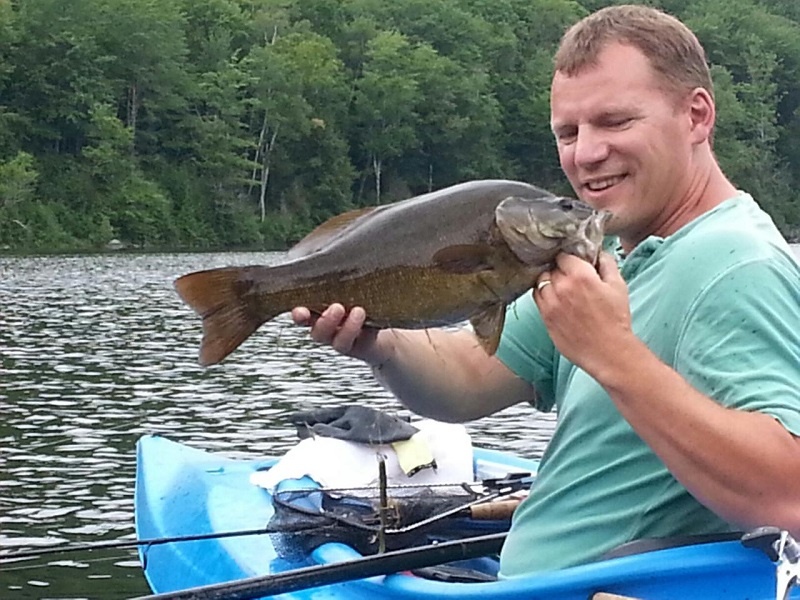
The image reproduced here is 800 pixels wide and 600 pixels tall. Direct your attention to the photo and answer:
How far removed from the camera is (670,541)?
121 inches

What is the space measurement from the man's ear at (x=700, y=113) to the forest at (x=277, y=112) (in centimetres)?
4623

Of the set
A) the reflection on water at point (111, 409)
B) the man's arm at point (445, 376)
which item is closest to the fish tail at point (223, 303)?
the man's arm at point (445, 376)

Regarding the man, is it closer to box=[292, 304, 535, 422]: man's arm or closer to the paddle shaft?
box=[292, 304, 535, 422]: man's arm

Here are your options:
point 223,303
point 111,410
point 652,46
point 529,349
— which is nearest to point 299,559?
point 529,349

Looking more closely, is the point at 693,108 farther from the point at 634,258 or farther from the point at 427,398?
the point at 427,398

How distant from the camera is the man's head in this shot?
10.2 feet

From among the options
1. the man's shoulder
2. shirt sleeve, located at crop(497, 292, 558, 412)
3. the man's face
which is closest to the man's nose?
the man's face

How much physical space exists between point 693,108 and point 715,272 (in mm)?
548

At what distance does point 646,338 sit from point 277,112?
64.9 meters

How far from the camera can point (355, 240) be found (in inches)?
129

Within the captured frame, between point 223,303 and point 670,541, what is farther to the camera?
point 223,303

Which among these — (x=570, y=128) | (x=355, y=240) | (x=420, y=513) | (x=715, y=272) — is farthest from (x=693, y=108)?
(x=420, y=513)

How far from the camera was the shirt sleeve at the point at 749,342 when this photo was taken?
261cm

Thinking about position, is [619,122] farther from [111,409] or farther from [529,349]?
[111,409]
